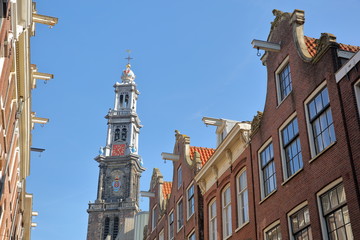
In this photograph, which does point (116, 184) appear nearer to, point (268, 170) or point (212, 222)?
point (212, 222)

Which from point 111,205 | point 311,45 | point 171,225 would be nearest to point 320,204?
point 311,45

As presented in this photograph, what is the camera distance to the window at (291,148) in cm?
1553

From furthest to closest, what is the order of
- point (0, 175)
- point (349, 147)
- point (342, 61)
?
point (0, 175) → point (342, 61) → point (349, 147)

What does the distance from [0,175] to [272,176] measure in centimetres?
873

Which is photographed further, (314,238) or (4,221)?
(4,221)

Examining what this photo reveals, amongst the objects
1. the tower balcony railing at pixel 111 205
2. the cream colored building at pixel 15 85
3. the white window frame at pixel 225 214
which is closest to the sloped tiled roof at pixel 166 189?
the cream colored building at pixel 15 85

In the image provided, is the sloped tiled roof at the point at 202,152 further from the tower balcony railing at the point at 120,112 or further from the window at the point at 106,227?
the tower balcony railing at the point at 120,112

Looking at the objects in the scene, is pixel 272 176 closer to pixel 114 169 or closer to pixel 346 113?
pixel 346 113

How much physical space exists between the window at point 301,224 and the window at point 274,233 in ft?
3.14

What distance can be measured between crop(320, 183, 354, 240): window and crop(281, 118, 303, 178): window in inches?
76.1

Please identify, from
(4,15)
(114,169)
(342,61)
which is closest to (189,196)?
(342,61)

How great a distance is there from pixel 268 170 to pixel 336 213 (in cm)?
466

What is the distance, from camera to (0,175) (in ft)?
53.0

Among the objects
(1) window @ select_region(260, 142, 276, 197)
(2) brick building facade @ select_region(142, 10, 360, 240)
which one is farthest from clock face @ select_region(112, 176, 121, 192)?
(1) window @ select_region(260, 142, 276, 197)
